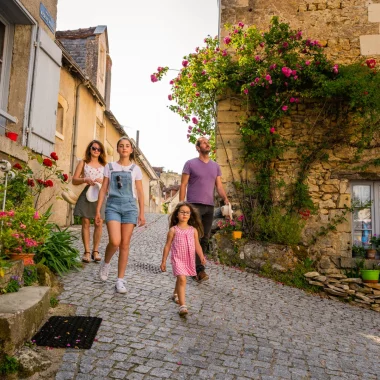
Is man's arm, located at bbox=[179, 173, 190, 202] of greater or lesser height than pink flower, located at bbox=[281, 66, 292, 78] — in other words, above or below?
below

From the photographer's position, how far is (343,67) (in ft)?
26.1

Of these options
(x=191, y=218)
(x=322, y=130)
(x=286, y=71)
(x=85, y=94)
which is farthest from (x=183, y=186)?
(x=85, y=94)

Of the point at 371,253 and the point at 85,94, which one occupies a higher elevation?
the point at 85,94

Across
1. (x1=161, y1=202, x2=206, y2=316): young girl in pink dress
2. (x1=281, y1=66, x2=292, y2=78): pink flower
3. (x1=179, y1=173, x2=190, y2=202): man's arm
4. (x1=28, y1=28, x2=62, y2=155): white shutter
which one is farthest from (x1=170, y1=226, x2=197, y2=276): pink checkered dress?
(x1=281, y1=66, x2=292, y2=78): pink flower

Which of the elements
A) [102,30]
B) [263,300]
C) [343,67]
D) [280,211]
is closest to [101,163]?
[263,300]

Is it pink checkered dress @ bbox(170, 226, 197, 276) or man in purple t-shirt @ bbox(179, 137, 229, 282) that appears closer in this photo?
pink checkered dress @ bbox(170, 226, 197, 276)

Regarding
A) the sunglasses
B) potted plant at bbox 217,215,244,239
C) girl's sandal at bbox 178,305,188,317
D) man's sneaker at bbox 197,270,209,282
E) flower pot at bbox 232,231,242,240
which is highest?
the sunglasses

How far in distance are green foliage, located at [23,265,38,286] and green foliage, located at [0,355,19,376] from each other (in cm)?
130

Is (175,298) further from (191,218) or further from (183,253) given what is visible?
(191,218)

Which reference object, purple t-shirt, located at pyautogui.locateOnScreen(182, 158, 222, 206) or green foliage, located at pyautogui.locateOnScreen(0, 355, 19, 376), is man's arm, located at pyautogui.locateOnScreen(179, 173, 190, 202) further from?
green foliage, located at pyautogui.locateOnScreen(0, 355, 19, 376)

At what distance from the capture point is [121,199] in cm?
446

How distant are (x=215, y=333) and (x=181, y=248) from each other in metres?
0.90

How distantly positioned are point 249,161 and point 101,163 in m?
3.50

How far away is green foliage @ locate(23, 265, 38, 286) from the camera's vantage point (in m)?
3.89
